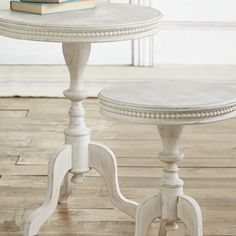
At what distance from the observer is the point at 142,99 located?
1.96 meters

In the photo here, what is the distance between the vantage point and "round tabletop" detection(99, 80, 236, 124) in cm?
189

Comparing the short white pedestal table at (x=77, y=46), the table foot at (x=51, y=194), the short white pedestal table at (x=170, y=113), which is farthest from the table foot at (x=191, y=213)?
the table foot at (x=51, y=194)

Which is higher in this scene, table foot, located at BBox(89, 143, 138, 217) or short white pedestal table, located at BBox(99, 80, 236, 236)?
short white pedestal table, located at BBox(99, 80, 236, 236)

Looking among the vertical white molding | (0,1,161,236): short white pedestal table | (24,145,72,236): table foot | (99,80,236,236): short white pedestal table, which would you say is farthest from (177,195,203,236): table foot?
the vertical white molding

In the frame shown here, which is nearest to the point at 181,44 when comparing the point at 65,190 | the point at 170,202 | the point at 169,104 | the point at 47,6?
the point at 65,190

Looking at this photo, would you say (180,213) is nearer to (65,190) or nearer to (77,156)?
(77,156)

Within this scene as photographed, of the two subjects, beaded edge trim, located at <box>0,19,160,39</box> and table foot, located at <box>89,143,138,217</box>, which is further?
table foot, located at <box>89,143,138,217</box>

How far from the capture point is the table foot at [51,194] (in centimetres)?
236

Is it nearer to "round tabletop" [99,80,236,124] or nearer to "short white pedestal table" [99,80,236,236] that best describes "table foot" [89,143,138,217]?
"short white pedestal table" [99,80,236,236]

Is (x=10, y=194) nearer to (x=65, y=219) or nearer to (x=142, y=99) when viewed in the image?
(x=65, y=219)

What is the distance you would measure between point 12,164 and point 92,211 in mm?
572

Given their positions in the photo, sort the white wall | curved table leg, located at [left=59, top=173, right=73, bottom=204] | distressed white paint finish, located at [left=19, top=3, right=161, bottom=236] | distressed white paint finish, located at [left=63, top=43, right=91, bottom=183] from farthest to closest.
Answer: the white wall < curved table leg, located at [left=59, top=173, right=73, bottom=204] < distressed white paint finish, located at [left=63, top=43, right=91, bottom=183] < distressed white paint finish, located at [left=19, top=3, right=161, bottom=236]

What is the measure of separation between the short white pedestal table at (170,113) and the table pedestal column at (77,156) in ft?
1.08

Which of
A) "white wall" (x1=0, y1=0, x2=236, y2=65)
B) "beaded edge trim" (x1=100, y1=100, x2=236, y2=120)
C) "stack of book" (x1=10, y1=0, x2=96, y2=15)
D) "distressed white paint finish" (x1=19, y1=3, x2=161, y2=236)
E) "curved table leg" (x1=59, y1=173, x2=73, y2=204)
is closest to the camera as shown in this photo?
"beaded edge trim" (x1=100, y1=100, x2=236, y2=120)
